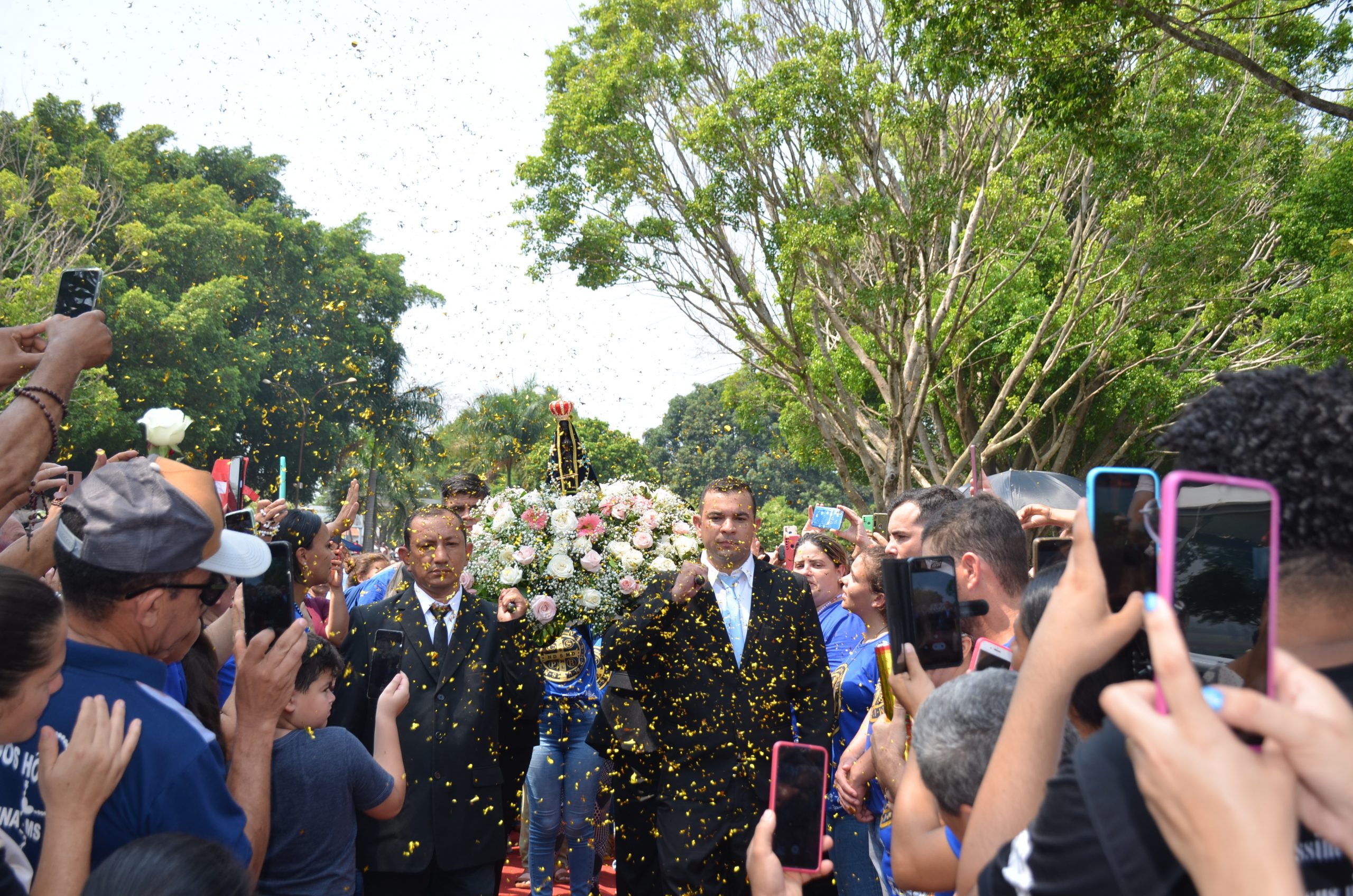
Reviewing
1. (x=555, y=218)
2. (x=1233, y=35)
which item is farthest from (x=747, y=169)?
(x=1233, y=35)

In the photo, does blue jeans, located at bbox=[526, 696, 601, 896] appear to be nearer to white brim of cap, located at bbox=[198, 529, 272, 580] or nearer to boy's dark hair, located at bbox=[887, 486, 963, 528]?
boy's dark hair, located at bbox=[887, 486, 963, 528]

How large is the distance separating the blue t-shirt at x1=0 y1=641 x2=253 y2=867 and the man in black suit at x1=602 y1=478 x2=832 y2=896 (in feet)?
8.79

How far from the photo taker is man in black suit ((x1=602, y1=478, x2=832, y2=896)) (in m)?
4.63

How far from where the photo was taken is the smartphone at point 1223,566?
1188 millimetres

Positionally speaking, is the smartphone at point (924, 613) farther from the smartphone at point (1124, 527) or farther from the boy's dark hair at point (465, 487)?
the boy's dark hair at point (465, 487)

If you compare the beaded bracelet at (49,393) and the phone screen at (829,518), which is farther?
the phone screen at (829,518)

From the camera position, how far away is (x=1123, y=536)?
4.81 feet

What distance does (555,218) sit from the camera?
16.6 metres

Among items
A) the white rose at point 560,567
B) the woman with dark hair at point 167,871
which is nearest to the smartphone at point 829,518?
the white rose at point 560,567

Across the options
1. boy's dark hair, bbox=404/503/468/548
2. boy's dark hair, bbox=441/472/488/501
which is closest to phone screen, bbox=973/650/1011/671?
boy's dark hair, bbox=404/503/468/548

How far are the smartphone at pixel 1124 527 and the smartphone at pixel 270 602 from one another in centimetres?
216

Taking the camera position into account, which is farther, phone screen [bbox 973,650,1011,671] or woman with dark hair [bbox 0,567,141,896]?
phone screen [bbox 973,650,1011,671]

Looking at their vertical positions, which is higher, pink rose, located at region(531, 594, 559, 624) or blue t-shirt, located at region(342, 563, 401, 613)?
pink rose, located at region(531, 594, 559, 624)

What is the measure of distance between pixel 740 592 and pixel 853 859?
1417 millimetres
